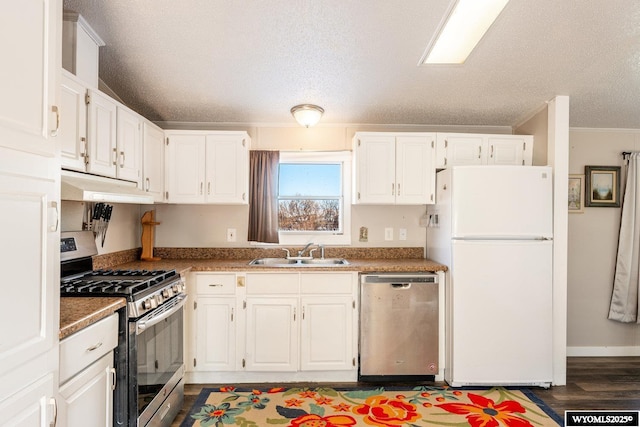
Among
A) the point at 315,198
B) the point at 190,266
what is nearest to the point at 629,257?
the point at 315,198

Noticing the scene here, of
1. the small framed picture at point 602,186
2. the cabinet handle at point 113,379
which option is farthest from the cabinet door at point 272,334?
the small framed picture at point 602,186

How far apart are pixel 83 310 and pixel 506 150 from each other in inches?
133

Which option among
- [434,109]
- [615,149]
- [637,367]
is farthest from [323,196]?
[637,367]

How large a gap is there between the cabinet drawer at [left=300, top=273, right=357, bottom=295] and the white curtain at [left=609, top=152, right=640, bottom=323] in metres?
2.80

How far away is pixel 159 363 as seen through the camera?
6.99 ft

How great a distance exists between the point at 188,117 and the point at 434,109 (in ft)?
7.66

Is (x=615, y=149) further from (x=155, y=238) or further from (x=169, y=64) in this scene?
(x=155, y=238)

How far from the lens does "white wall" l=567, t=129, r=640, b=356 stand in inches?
139

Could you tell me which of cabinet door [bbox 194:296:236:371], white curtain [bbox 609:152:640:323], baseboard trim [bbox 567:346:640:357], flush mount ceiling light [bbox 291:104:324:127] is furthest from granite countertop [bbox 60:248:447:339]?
white curtain [bbox 609:152:640:323]

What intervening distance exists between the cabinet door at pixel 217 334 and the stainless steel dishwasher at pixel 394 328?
3.52 feet

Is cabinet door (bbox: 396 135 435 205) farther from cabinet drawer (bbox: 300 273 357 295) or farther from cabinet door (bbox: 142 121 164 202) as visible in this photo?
cabinet door (bbox: 142 121 164 202)

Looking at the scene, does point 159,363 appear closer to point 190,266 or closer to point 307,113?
point 190,266

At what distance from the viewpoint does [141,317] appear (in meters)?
1.86

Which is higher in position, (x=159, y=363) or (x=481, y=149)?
(x=481, y=149)
